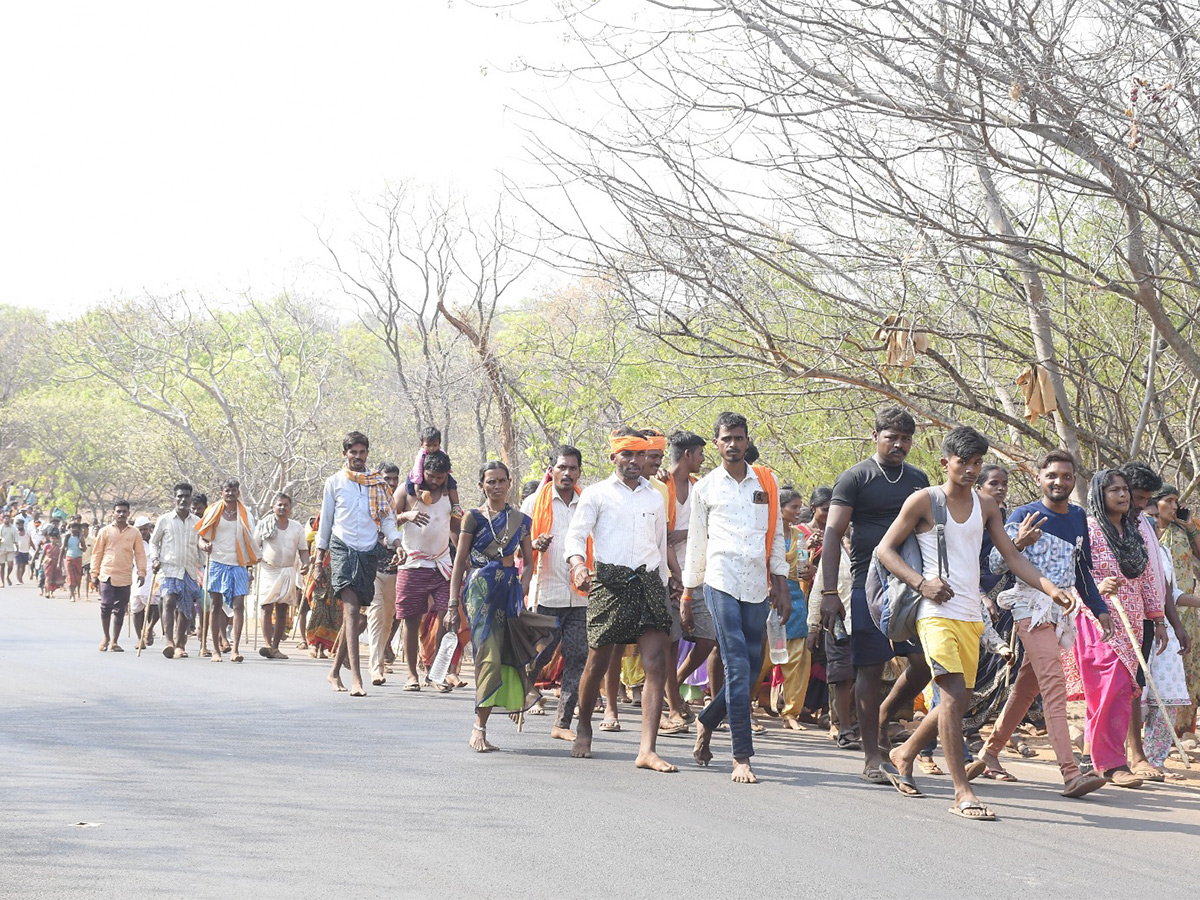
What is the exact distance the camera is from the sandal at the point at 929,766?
8680 millimetres

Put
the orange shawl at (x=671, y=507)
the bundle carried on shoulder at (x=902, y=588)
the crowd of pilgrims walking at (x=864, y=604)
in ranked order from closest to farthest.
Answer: the bundle carried on shoulder at (x=902, y=588) < the crowd of pilgrims walking at (x=864, y=604) < the orange shawl at (x=671, y=507)

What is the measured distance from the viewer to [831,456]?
18.6 m

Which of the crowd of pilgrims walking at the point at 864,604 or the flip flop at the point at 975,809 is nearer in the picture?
the flip flop at the point at 975,809

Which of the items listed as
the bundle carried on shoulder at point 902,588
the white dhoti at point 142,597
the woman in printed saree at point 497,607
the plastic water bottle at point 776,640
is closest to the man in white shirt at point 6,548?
the white dhoti at point 142,597

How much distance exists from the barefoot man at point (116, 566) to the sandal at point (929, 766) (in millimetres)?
11604

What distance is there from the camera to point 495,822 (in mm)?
6750

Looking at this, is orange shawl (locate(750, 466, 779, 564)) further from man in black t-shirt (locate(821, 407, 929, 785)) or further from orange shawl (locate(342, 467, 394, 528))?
orange shawl (locate(342, 467, 394, 528))

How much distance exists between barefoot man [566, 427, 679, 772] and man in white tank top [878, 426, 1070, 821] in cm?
173

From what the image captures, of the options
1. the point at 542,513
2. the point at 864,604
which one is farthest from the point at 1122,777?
the point at 542,513

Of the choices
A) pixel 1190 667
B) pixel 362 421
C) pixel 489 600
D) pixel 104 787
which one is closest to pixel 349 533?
pixel 489 600

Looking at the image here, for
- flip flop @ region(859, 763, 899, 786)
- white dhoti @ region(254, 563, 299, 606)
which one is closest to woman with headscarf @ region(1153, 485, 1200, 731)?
flip flop @ region(859, 763, 899, 786)

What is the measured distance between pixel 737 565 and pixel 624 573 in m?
0.80

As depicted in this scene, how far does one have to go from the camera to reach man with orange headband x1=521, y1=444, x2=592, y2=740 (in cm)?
978

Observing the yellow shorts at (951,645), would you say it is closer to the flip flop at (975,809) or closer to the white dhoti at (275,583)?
the flip flop at (975,809)
